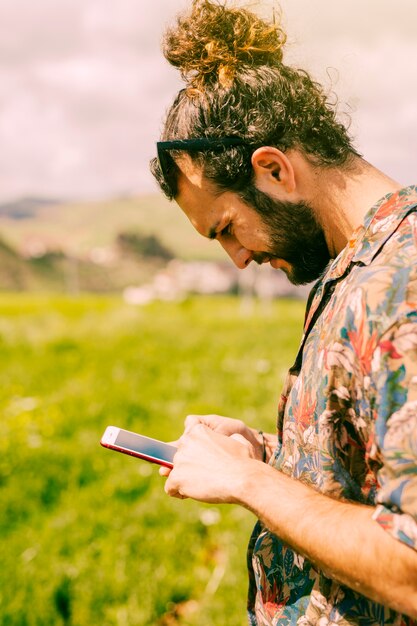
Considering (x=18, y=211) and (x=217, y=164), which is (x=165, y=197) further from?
(x=18, y=211)

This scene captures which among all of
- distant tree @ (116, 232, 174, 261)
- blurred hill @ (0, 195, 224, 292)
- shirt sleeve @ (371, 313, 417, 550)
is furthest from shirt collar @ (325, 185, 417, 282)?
distant tree @ (116, 232, 174, 261)

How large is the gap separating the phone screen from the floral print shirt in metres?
0.35

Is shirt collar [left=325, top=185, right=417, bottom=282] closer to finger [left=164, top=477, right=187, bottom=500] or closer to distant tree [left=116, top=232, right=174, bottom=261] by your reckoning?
finger [left=164, top=477, right=187, bottom=500]

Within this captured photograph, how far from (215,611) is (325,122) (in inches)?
128

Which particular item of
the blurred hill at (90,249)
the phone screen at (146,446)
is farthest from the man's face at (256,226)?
the blurred hill at (90,249)

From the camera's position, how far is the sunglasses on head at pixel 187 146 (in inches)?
94.5

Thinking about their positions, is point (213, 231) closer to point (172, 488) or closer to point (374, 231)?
point (374, 231)

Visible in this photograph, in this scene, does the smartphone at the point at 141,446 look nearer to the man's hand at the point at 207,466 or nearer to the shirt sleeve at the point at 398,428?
the man's hand at the point at 207,466

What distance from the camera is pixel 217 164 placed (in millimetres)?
2432

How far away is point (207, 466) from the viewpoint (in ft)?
6.96

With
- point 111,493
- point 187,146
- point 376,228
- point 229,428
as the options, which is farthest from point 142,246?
point 376,228

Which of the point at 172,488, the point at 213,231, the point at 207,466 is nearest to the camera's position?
the point at 207,466

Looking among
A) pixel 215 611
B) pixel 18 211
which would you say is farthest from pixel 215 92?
pixel 18 211

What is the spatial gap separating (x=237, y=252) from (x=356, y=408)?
0.95 m
